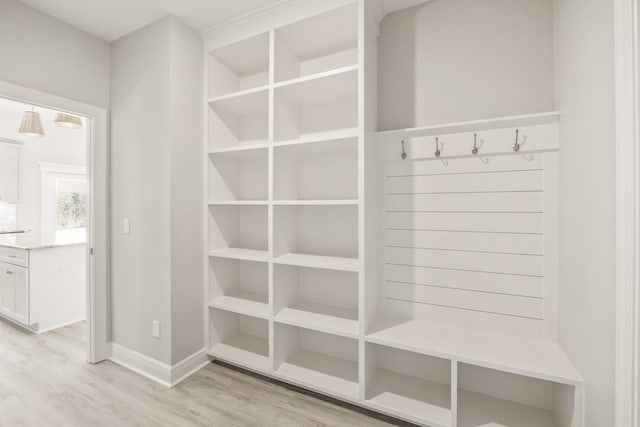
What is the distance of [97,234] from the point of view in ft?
7.51

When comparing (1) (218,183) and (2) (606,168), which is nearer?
(2) (606,168)

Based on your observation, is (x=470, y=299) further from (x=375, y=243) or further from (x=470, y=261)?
(x=375, y=243)

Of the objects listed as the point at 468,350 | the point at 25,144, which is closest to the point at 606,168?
the point at 468,350

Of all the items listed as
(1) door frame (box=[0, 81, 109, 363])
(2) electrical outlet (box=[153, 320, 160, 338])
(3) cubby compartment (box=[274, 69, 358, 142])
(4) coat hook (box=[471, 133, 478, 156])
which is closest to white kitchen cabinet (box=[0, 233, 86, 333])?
(1) door frame (box=[0, 81, 109, 363])

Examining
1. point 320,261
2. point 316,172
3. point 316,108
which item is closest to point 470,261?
point 320,261

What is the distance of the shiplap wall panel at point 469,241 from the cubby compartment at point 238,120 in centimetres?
122

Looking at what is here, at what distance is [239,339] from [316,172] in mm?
1547

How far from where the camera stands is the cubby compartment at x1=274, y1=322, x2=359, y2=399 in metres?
1.82

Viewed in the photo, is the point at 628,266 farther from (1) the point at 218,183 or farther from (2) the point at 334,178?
(1) the point at 218,183

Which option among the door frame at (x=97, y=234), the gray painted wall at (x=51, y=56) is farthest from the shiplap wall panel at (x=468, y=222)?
the gray painted wall at (x=51, y=56)

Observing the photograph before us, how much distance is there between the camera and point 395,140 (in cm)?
188

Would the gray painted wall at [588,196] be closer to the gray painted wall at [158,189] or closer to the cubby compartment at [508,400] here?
the cubby compartment at [508,400]

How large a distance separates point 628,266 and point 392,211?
1.16 m

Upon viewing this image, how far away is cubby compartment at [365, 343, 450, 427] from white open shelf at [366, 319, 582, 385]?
0.21 m
